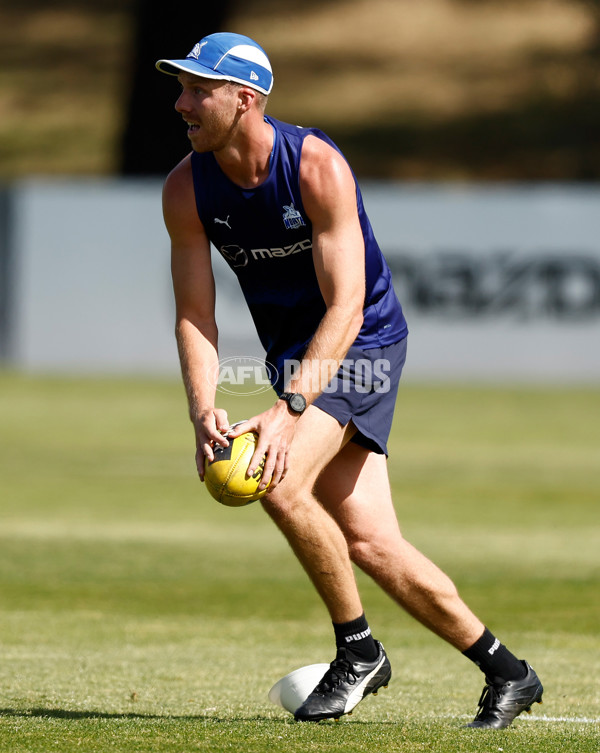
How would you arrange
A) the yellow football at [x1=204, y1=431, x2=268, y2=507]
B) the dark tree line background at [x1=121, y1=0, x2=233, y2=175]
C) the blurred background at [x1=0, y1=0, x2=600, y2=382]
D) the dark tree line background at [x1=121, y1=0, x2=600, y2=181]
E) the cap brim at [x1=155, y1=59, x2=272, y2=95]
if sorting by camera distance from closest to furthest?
the yellow football at [x1=204, y1=431, x2=268, y2=507]
the cap brim at [x1=155, y1=59, x2=272, y2=95]
the blurred background at [x1=0, y1=0, x2=600, y2=382]
the dark tree line background at [x1=121, y1=0, x2=233, y2=175]
the dark tree line background at [x1=121, y1=0, x2=600, y2=181]

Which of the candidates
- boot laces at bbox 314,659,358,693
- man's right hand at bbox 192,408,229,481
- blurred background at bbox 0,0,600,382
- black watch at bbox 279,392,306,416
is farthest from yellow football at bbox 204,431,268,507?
blurred background at bbox 0,0,600,382

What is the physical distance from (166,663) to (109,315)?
1940 cm

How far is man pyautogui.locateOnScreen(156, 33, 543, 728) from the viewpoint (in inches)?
204

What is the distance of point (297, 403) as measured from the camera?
514 centimetres

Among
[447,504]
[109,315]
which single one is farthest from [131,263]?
[447,504]

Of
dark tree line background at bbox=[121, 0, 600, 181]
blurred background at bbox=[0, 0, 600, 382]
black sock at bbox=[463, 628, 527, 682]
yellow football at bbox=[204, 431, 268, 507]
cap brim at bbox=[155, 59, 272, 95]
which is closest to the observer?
yellow football at bbox=[204, 431, 268, 507]

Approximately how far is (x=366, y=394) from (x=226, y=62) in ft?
4.50

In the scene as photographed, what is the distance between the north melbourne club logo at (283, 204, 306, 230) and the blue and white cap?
18.1 inches

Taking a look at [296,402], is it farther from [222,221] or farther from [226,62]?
[226,62]

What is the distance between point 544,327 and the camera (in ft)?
80.0

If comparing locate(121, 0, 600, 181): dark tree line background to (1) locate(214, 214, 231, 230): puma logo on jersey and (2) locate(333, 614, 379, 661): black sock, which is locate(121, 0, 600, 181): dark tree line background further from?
(2) locate(333, 614, 379, 661): black sock

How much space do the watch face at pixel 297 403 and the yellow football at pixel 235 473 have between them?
0.18 metres

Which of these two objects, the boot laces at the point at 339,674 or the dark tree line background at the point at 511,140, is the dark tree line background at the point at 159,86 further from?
the boot laces at the point at 339,674

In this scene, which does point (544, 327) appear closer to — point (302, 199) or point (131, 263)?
point (131, 263)
